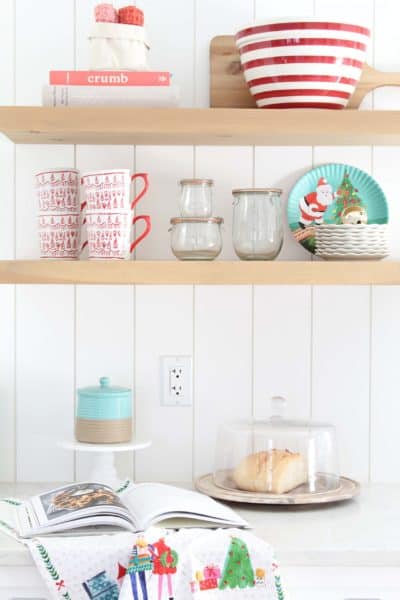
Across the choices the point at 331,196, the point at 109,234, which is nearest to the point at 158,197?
the point at 109,234

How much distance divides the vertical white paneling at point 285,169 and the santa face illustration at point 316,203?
0.04 metres

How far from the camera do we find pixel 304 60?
1.88 meters

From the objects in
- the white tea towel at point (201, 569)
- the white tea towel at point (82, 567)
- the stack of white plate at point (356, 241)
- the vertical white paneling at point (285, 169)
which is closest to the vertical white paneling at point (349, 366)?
the vertical white paneling at point (285, 169)

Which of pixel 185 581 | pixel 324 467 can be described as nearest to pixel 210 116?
pixel 324 467

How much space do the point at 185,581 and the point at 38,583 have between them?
26 cm

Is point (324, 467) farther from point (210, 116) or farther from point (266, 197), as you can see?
point (210, 116)

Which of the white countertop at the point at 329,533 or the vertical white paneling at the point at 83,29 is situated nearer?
the white countertop at the point at 329,533

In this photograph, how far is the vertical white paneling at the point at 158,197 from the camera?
83.4 inches

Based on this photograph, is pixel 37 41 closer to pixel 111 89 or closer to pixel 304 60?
pixel 111 89

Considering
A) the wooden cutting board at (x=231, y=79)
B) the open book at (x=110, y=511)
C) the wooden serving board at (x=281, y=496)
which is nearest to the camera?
the open book at (x=110, y=511)

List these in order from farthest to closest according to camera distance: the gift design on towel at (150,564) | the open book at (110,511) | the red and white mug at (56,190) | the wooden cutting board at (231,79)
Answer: the wooden cutting board at (231,79), the red and white mug at (56,190), the open book at (110,511), the gift design on towel at (150,564)

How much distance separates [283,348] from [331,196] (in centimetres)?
36

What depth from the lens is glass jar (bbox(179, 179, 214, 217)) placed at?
1975 mm

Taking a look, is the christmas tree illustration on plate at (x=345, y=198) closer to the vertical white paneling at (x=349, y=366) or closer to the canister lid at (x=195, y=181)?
the vertical white paneling at (x=349, y=366)
